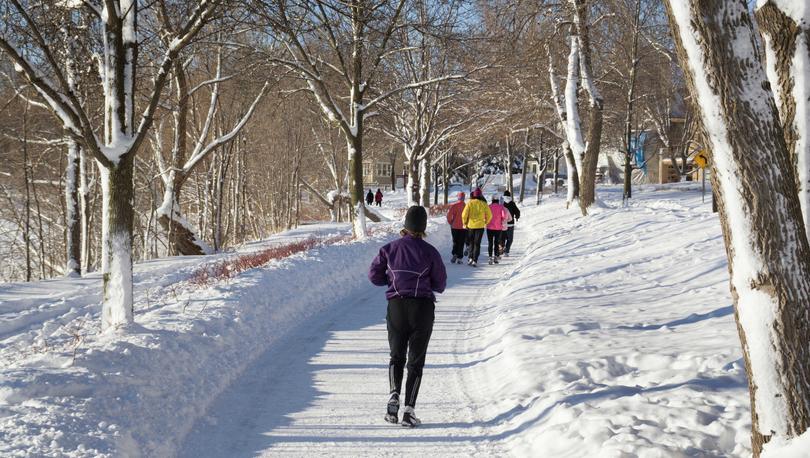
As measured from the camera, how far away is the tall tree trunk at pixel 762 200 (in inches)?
144

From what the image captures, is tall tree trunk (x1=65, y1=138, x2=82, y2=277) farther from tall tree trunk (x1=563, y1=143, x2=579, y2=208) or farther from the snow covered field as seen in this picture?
tall tree trunk (x1=563, y1=143, x2=579, y2=208)

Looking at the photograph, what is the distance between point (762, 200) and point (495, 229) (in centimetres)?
1369

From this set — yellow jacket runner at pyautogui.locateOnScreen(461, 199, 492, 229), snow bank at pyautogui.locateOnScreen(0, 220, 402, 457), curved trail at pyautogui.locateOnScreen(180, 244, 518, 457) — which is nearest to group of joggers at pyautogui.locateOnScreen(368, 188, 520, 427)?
curved trail at pyautogui.locateOnScreen(180, 244, 518, 457)

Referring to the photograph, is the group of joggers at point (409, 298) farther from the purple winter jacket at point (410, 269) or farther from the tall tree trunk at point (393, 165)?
the tall tree trunk at point (393, 165)

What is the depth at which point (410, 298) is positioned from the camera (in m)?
5.76

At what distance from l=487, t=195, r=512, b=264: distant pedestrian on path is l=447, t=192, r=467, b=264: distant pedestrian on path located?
2.33ft

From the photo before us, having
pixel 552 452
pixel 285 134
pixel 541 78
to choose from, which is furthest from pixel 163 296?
pixel 285 134

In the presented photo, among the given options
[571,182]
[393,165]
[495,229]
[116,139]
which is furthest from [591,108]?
[393,165]

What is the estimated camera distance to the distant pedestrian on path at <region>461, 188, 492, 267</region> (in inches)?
654

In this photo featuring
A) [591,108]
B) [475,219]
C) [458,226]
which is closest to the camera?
[475,219]

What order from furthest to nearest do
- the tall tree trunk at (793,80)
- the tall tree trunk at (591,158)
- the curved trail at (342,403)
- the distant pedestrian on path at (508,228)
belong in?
the tall tree trunk at (591,158)
the distant pedestrian on path at (508,228)
the curved trail at (342,403)
the tall tree trunk at (793,80)

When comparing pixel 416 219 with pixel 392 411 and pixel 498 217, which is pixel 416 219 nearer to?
pixel 392 411

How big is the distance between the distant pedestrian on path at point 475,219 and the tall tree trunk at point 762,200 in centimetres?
1273

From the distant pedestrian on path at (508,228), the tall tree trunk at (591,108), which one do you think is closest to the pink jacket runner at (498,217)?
the distant pedestrian on path at (508,228)
